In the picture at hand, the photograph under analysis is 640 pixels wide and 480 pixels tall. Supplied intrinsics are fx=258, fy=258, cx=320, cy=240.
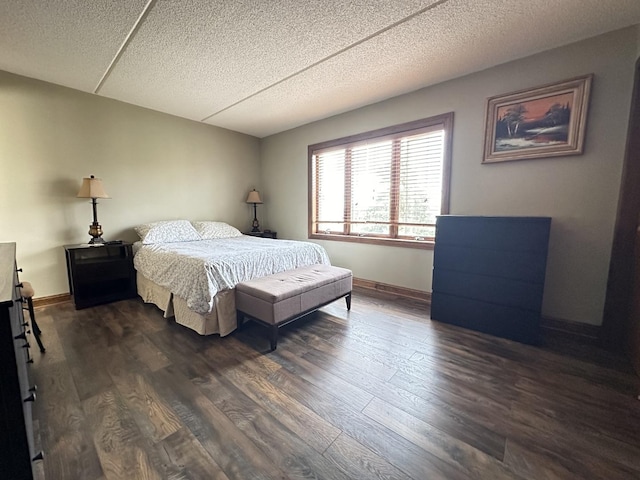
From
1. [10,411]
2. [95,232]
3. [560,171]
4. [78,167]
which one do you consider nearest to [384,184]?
[560,171]

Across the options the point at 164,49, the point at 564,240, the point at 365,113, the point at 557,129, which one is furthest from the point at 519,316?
the point at 164,49

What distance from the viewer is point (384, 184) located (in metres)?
3.36

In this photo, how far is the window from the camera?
2.92 metres

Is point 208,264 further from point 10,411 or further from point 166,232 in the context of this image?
point 166,232

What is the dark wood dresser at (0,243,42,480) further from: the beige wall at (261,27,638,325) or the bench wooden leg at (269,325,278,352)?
the beige wall at (261,27,638,325)

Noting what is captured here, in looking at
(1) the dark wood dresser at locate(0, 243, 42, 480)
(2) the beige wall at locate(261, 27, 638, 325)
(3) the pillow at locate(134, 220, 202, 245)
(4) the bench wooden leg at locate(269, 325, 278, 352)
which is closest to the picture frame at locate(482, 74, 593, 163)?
(2) the beige wall at locate(261, 27, 638, 325)

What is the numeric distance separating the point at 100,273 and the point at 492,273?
13.3 feet

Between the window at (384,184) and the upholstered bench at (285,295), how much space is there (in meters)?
1.12

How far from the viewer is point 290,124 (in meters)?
4.11

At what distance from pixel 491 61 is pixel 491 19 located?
653 mm

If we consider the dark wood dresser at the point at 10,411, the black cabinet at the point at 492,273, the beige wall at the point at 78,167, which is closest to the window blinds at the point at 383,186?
the black cabinet at the point at 492,273

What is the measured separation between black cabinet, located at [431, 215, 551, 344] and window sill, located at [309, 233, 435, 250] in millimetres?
531

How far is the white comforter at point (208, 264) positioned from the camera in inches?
83.8

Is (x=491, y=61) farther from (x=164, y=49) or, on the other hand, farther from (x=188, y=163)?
(x=188, y=163)
